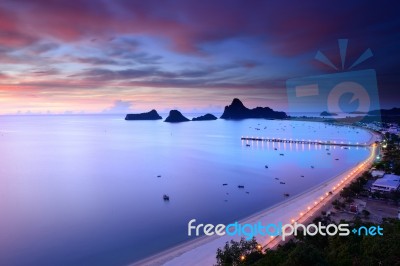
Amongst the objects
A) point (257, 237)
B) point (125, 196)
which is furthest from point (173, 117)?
point (257, 237)

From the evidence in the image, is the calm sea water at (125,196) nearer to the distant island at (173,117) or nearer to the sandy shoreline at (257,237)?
the sandy shoreline at (257,237)

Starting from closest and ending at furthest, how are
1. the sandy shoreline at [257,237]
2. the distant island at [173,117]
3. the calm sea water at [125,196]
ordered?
the sandy shoreline at [257,237]
the calm sea water at [125,196]
the distant island at [173,117]

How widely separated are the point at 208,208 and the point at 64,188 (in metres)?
19.4

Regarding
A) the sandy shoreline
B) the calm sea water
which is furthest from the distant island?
the sandy shoreline

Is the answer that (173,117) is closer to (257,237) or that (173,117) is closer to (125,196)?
(125,196)

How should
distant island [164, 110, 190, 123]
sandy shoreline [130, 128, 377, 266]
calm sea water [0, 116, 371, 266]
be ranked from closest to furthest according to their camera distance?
sandy shoreline [130, 128, 377, 266], calm sea water [0, 116, 371, 266], distant island [164, 110, 190, 123]

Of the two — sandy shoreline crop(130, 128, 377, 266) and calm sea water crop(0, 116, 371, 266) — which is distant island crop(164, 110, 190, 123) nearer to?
calm sea water crop(0, 116, 371, 266)

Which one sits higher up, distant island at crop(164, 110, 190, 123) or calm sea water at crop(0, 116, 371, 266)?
distant island at crop(164, 110, 190, 123)

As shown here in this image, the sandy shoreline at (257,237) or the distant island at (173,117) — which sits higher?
the distant island at (173,117)

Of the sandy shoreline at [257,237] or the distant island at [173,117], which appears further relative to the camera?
the distant island at [173,117]

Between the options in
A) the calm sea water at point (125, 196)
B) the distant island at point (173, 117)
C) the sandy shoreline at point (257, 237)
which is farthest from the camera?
the distant island at point (173, 117)

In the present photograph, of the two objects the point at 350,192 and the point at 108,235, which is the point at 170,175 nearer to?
the point at 108,235

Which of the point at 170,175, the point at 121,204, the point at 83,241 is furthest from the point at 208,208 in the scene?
the point at 170,175

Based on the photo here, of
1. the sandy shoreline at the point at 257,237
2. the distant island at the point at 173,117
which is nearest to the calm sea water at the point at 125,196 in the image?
the sandy shoreline at the point at 257,237
